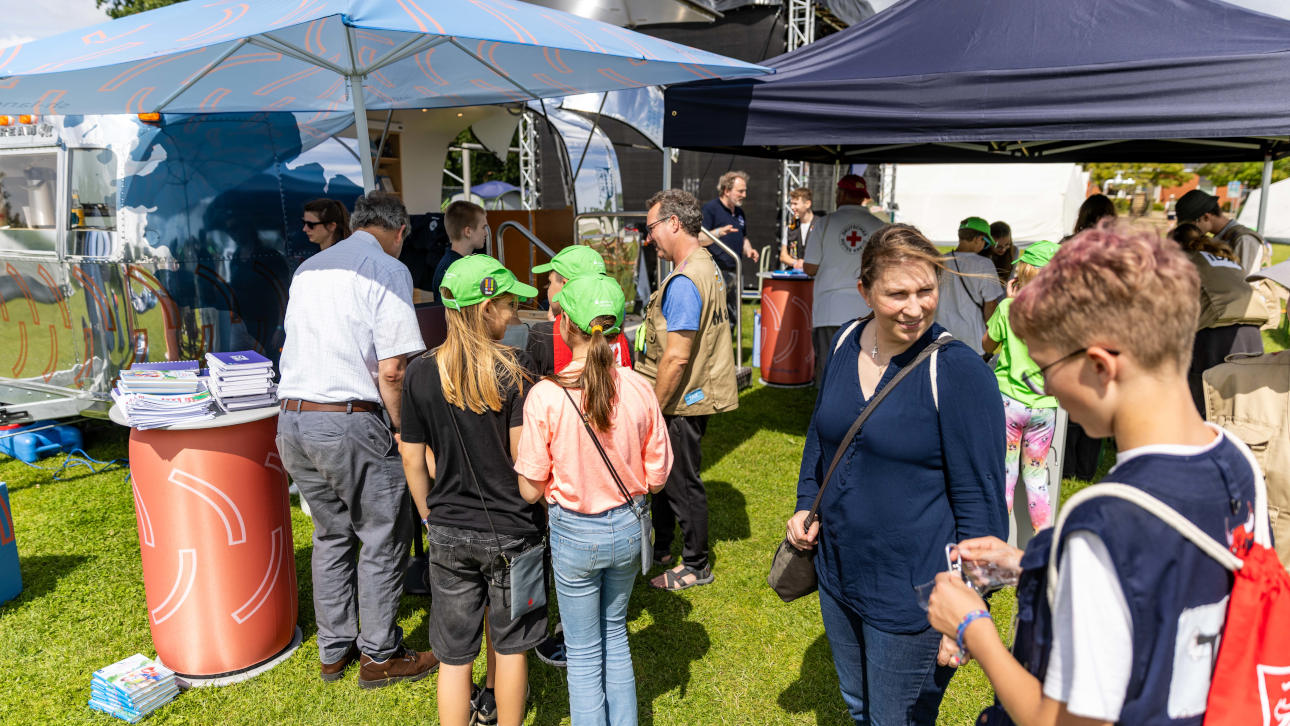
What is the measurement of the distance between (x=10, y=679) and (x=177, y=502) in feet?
4.11

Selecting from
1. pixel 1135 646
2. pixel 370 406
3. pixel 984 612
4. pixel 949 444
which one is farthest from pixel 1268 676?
pixel 370 406

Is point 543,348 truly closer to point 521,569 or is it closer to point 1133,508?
point 521,569

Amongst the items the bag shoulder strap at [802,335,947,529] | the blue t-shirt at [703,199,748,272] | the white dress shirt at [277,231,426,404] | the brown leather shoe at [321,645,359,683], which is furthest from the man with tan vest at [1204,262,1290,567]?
the blue t-shirt at [703,199,748,272]

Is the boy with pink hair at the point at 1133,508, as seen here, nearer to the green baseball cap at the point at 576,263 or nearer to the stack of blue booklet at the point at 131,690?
the green baseball cap at the point at 576,263

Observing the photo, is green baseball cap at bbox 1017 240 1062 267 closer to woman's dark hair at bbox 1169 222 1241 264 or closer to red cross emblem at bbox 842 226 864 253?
red cross emblem at bbox 842 226 864 253

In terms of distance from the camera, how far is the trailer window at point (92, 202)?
528 cm

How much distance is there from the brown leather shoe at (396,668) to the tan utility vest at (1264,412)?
3.07 metres

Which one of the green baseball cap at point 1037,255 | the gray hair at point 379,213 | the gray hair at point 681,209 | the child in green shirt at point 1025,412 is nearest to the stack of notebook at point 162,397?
the gray hair at point 379,213

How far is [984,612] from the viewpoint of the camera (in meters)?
1.29

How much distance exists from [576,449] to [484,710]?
133 cm

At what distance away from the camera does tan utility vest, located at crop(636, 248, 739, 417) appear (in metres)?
3.79

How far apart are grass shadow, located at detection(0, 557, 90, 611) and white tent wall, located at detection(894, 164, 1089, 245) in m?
26.7

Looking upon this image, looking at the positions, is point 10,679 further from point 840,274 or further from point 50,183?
point 840,274

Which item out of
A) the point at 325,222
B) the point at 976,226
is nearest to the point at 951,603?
the point at 325,222
